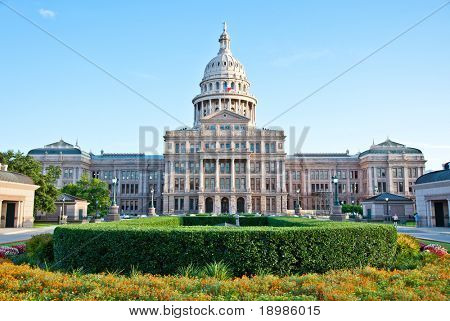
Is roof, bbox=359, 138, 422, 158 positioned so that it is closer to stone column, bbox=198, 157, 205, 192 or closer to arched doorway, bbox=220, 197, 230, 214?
arched doorway, bbox=220, 197, 230, 214

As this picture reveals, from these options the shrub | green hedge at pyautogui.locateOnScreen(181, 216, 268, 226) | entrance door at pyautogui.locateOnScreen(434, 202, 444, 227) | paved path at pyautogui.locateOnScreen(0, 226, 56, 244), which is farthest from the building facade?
paved path at pyautogui.locateOnScreen(0, 226, 56, 244)

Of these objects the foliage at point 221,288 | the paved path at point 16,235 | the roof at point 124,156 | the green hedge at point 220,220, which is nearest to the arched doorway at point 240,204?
the roof at point 124,156

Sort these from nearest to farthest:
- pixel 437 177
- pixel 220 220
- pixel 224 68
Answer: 1. pixel 220 220
2. pixel 437 177
3. pixel 224 68

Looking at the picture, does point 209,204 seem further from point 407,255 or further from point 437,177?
point 407,255

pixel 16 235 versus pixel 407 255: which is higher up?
pixel 407 255

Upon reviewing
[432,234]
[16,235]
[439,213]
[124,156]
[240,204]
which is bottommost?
[432,234]

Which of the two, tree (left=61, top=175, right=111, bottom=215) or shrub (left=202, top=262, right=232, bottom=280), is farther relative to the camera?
tree (left=61, top=175, right=111, bottom=215)

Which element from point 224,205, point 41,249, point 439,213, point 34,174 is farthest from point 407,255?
point 224,205

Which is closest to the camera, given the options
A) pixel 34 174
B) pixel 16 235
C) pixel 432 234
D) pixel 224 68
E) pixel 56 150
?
pixel 16 235
